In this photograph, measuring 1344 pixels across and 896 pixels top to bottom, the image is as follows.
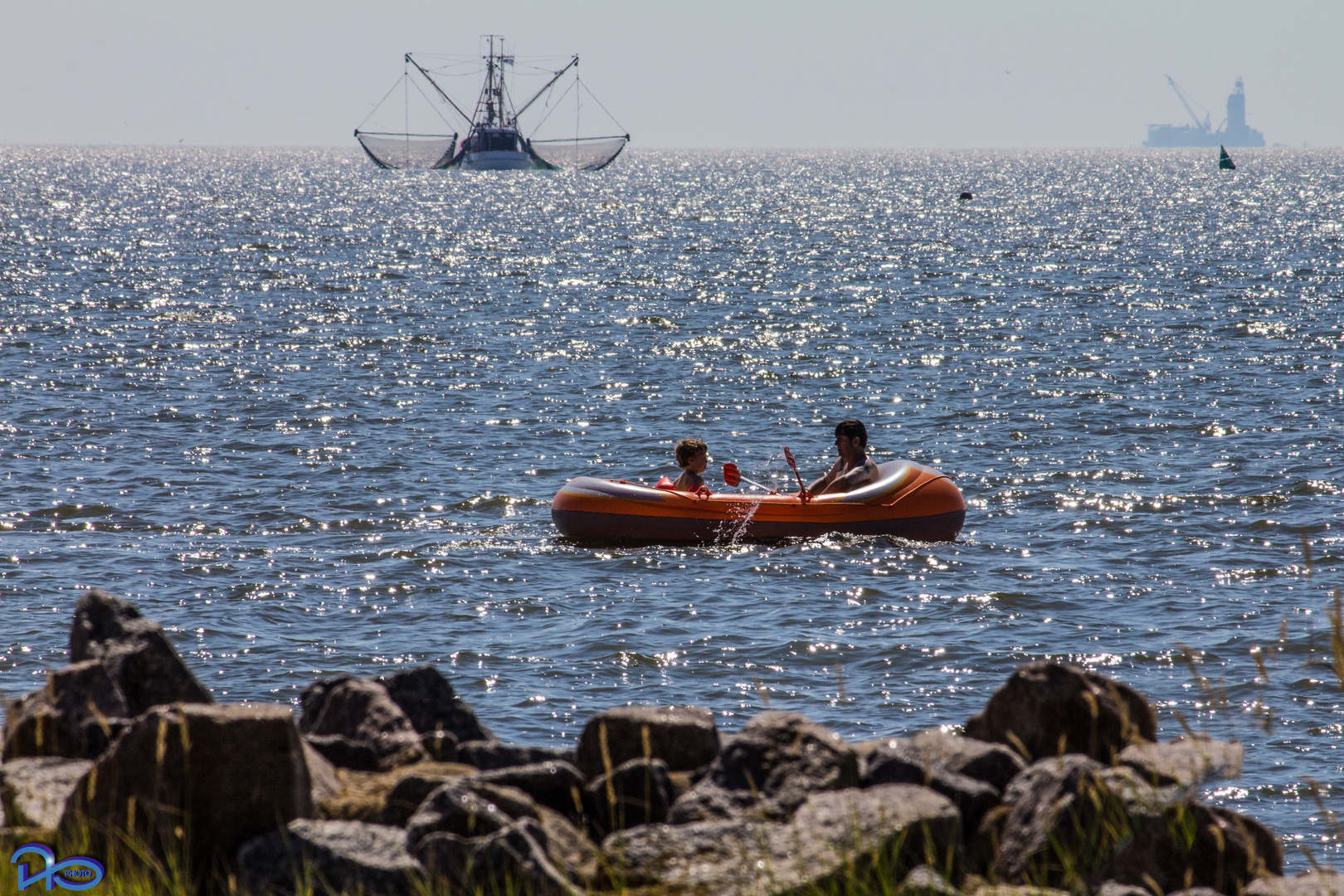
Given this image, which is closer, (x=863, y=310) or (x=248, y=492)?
(x=248, y=492)

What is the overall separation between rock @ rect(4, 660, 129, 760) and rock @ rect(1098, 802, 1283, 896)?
3462mm

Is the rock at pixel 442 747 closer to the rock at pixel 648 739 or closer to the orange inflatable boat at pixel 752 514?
the rock at pixel 648 739

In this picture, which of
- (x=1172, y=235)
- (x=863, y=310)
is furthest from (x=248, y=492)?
(x=1172, y=235)

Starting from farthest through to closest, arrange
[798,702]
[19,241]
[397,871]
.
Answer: [19,241] < [798,702] < [397,871]

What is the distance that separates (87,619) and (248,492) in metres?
8.31

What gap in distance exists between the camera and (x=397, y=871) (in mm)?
3697

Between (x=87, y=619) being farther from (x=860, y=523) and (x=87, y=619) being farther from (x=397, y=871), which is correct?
(x=860, y=523)

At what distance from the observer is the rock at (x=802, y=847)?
3.64 meters

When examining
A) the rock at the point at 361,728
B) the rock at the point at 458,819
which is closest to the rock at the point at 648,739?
the rock at the point at 361,728

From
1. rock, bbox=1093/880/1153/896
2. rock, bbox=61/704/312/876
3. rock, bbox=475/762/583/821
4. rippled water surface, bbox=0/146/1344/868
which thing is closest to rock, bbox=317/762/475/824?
rock, bbox=475/762/583/821

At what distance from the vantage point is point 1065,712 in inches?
185

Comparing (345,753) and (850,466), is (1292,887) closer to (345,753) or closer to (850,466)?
(345,753)

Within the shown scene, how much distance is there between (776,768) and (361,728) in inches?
66.4

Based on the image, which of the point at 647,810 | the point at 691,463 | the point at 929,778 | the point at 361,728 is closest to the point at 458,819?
the point at 647,810
